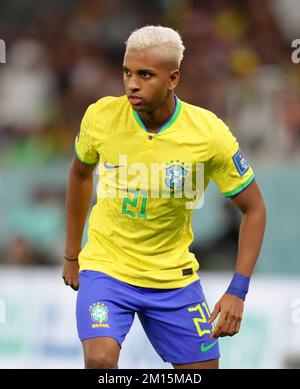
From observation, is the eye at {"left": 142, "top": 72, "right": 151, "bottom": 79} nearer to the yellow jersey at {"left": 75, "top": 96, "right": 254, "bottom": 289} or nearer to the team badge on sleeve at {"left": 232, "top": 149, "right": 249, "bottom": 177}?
the yellow jersey at {"left": 75, "top": 96, "right": 254, "bottom": 289}

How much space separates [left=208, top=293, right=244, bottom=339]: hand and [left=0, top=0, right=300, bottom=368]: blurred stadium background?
3722 mm

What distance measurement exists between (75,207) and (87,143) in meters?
0.50

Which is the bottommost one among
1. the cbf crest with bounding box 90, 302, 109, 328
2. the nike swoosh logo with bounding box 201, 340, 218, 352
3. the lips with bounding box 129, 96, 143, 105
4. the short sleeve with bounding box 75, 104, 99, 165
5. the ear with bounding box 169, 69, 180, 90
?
the nike swoosh logo with bounding box 201, 340, 218, 352

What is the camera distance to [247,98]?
41.0 feet

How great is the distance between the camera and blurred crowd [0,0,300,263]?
12.3 m

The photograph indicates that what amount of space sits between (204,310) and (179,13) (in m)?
8.80

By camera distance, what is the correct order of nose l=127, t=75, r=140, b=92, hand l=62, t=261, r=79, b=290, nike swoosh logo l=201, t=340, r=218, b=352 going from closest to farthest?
nose l=127, t=75, r=140, b=92 < nike swoosh logo l=201, t=340, r=218, b=352 < hand l=62, t=261, r=79, b=290

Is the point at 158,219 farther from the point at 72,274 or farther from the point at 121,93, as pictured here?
the point at 121,93

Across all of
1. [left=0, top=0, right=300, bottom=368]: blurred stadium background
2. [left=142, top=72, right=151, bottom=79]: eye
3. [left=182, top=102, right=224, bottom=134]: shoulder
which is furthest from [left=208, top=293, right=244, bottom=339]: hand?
[left=0, top=0, right=300, bottom=368]: blurred stadium background

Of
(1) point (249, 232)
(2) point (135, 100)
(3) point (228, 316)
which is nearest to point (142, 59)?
(2) point (135, 100)

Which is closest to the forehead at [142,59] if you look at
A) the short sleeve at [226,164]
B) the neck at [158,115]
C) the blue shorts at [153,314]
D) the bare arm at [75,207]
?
the neck at [158,115]

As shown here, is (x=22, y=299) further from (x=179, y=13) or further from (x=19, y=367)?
(x=179, y=13)
